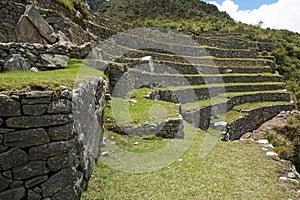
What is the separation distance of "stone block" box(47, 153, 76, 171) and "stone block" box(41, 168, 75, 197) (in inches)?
2.8

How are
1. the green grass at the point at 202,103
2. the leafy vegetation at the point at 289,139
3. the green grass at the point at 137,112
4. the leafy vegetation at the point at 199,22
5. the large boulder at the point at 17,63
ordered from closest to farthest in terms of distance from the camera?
the large boulder at the point at 17,63 < the green grass at the point at 137,112 < the leafy vegetation at the point at 289,139 < the green grass at the point at 202,103 < the leafy vegetation at the point at 199,22

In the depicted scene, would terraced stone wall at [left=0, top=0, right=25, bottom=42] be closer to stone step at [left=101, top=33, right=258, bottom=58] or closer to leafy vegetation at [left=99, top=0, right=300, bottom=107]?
stone step at [left=101, top=33, right=258, bottom=58]

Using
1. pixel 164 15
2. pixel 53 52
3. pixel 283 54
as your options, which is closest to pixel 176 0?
pixel 164 15

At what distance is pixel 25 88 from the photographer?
3514 millimetres

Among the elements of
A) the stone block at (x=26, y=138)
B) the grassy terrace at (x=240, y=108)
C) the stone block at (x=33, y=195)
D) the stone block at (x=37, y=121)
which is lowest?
the grassy terrace at (x=240, y=108)

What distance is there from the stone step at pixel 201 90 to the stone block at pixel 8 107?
8419 mm

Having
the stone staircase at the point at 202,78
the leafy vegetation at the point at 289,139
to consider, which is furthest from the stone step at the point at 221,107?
the leafy vegetation at the point at 289,139

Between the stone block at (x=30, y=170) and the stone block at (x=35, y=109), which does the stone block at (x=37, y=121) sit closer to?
the stone block at (x=35, y=109)

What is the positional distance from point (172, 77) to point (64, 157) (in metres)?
12.3

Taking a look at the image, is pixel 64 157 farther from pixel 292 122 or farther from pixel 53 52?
pixel 292 122

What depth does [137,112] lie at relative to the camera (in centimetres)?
849

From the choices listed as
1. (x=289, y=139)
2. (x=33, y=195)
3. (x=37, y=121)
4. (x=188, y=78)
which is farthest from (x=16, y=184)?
(x=289, y=139)

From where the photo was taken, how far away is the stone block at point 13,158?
320 centimetres

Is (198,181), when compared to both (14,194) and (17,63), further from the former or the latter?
(17,63)
